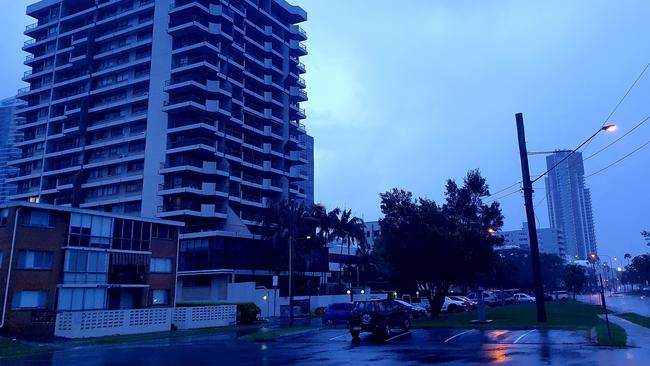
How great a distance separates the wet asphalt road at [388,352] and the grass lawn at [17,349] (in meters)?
1.16

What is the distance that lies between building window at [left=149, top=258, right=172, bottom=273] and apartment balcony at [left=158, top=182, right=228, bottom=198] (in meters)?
27.0

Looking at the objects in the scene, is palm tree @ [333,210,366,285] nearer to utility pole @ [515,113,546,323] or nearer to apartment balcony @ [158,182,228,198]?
apartment balcony @ [158,182,228,198]

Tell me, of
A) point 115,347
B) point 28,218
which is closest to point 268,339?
point 115,347

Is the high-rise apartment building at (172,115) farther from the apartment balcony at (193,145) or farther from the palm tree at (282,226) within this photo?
the palm tree at (282,226)

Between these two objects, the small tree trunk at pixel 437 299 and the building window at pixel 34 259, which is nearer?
the building window at pixel 34 259

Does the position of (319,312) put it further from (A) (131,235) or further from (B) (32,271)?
(B) (32,271)

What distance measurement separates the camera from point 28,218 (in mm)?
37688

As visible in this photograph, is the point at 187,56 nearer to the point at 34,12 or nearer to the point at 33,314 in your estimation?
the point at 34,12

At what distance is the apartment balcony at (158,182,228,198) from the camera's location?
7606cm

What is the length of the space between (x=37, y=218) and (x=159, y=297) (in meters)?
14.2

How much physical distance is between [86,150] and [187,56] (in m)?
21.7

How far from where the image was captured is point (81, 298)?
4144 cm

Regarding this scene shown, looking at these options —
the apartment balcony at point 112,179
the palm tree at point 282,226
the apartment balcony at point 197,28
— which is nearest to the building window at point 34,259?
the palm tree at point 282,226

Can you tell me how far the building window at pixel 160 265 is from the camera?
4840 centimetres
